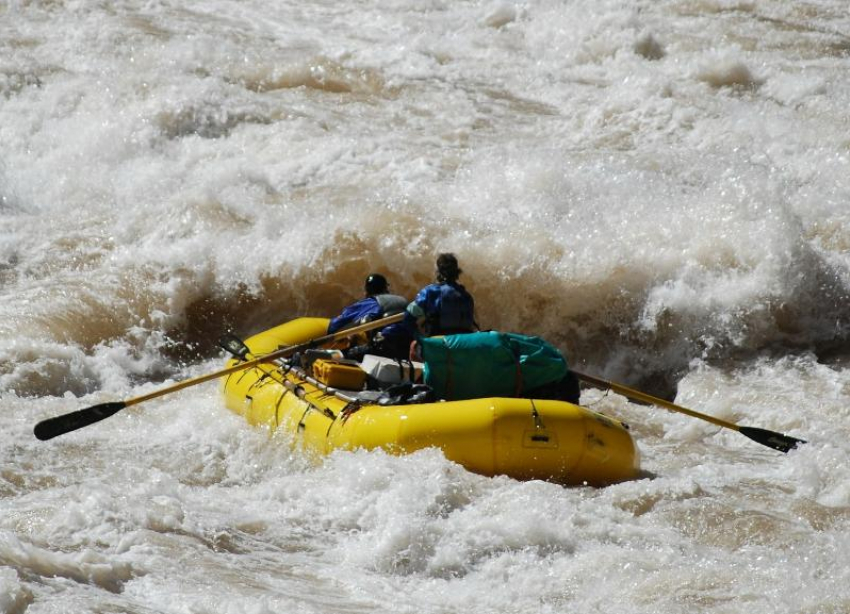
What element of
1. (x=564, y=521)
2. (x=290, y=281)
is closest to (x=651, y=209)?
(x=290, y=281)

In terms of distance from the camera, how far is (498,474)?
6.22 meters

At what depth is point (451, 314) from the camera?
7.20 metres

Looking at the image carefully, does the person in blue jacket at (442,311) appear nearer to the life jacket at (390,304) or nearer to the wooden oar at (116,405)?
the wooden oar at (116,405)

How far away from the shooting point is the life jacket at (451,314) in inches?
283

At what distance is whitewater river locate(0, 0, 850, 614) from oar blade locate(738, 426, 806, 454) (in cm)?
6

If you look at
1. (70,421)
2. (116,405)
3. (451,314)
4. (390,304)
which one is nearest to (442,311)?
(451,314)

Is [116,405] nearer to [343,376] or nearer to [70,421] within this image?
[70,421]

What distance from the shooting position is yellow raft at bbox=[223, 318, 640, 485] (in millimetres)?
6199

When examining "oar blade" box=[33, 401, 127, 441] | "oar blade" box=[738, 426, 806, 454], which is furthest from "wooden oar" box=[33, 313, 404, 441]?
"oar blade" box=[738, 426, 806, 454]

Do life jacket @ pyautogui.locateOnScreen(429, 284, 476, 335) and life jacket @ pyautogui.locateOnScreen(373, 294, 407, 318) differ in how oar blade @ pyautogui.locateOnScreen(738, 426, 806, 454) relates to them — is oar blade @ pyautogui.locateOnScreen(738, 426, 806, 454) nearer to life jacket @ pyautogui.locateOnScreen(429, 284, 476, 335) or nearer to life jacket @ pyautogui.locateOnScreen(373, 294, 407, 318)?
life jacket @ pyautogui.locateOnScreen(429, 284, 476, 335)

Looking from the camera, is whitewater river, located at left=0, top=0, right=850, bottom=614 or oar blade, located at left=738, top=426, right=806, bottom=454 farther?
oar blade, located at left=738, top=426, right=806, bottom=454

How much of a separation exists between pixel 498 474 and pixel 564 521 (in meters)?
0.70

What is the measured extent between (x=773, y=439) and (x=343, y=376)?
2.45 meters

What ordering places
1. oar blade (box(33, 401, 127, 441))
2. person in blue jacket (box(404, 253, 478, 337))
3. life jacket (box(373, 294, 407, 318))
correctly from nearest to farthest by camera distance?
1. oar blade (box(33, 401, 127, 441))
2. person in blue jacket (box(404, 253, 478, 337))
3. life jacket (box(373, 294, 407, 318))
